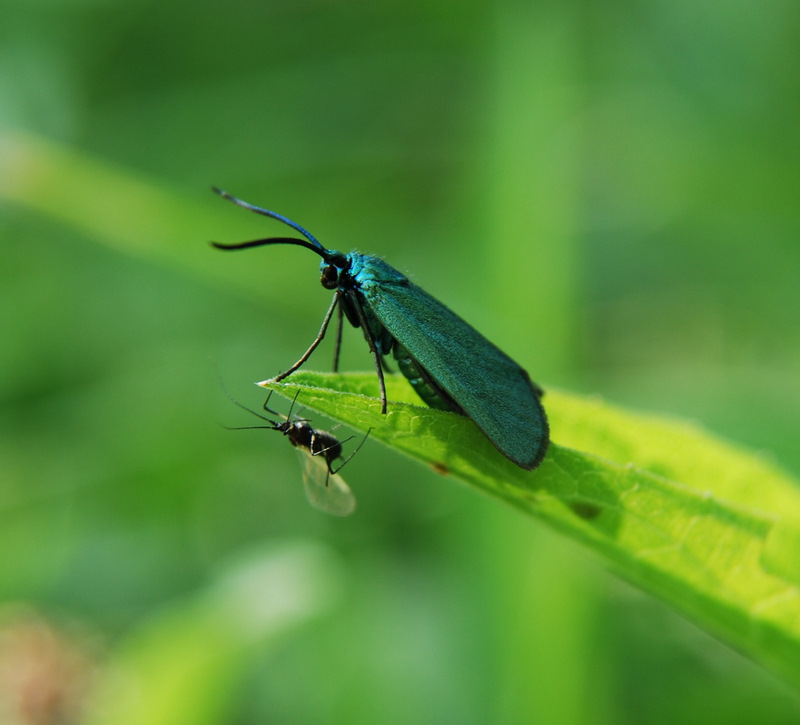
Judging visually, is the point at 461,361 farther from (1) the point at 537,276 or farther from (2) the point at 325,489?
(1) the point at 537,276

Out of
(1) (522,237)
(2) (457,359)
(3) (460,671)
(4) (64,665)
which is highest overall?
(1) (522,237)

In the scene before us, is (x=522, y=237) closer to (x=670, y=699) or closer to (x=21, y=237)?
(x=670, y=699)

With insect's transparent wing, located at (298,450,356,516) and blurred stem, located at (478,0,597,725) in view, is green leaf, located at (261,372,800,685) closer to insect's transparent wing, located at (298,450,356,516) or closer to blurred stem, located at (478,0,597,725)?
blurred stem, located at (478,0,597,725)

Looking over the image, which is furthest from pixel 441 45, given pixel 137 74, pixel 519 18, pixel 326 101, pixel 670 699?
pixel 670 699

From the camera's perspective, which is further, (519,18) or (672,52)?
(672,52)

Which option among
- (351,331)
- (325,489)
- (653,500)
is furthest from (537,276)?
(653,500)

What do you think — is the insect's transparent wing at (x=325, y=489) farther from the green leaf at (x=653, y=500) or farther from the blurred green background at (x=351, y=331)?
the green leaf at (x=653, y=500)
